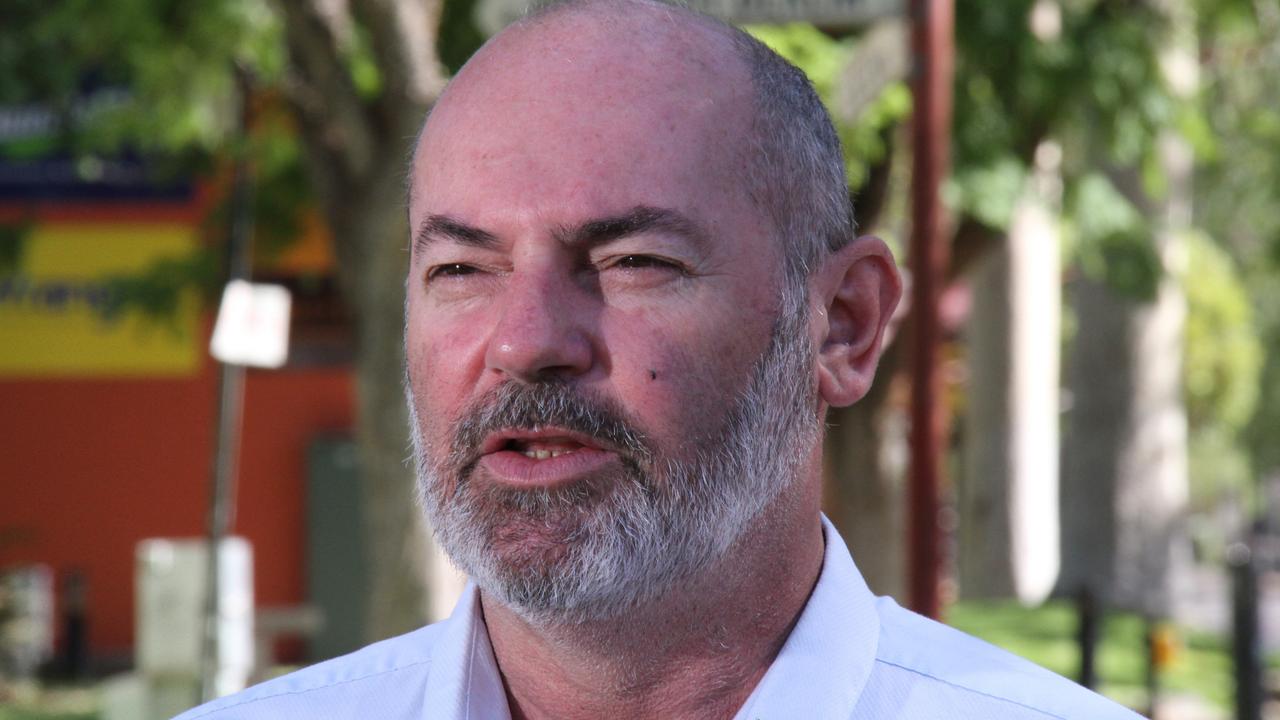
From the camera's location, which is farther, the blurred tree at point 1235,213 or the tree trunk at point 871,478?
the blurred tree at point 1235,213

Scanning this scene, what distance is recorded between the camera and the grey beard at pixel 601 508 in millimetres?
1795

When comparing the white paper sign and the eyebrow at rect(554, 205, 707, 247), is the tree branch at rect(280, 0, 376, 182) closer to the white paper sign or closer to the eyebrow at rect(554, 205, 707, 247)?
the white paper sign

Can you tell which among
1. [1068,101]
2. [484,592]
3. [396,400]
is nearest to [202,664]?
[396,400]

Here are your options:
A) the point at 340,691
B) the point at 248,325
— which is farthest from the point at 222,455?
the point at 340,691

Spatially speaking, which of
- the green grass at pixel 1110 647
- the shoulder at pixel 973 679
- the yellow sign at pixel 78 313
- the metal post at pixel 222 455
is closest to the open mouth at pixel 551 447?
the shoulder at pixel 973 679

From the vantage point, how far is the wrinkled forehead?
6.12 ft

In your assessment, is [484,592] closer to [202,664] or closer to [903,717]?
[903,717]

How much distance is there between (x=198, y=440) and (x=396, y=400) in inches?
358

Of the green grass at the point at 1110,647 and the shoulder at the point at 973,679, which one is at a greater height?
the shoulder at the point at 973,679

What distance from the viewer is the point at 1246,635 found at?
7.37 m

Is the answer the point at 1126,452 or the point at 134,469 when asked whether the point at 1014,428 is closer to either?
the point at 1126,452

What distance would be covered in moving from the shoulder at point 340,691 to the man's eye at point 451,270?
456 mm

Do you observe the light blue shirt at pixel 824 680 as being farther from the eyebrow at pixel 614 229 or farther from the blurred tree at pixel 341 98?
the blurred tree at pixel 341 98

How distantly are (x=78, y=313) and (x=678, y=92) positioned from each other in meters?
14.8
